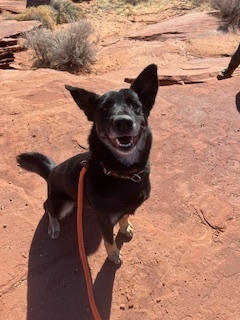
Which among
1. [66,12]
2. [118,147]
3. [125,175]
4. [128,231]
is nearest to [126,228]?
[128,231]

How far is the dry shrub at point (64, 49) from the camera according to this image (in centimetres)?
966

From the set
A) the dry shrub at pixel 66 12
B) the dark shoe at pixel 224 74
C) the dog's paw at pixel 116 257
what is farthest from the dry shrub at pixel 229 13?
the dog's paw at pixel 116 257

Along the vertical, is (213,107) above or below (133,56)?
above

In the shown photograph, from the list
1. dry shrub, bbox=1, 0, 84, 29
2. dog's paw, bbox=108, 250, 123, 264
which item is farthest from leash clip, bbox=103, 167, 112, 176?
dry shrub, bbox=1, 0, 84, 29

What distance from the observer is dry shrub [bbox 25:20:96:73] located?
31.7 feet

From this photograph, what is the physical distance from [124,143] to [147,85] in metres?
0.54

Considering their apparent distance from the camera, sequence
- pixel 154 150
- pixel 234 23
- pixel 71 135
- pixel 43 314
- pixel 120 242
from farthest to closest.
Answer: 1. pixel 234 23
2. pixel 71 135
3. pixel 154 150
4. pixel 120 242
5. pixel 43 314

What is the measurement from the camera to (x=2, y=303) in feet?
10.3

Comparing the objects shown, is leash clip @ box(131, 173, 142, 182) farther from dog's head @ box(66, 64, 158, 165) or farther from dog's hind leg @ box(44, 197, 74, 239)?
dog's hind leg @ box(44, 197, 74, 239)

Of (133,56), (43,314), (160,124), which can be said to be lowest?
(133,56)

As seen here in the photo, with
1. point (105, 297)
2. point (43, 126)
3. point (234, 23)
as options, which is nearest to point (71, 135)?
point (43, 126)

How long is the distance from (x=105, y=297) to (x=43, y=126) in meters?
2.78

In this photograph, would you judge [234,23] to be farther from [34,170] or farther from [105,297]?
[105,297]

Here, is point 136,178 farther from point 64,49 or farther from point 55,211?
point 64,49
